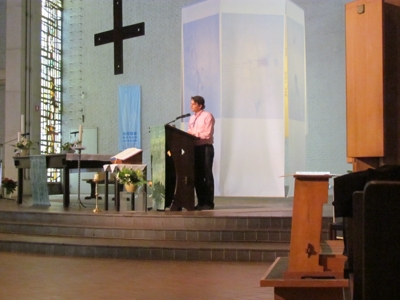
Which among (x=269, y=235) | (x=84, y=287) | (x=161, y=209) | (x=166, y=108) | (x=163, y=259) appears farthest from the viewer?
(x=166, y=108)

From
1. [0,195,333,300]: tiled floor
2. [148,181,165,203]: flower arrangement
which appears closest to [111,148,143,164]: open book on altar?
[148,181,165,203]: flower arrangement

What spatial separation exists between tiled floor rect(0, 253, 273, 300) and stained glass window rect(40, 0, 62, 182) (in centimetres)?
758

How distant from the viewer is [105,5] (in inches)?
543

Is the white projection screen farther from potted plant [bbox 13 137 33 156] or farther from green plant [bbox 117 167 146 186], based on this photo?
potted plant [bbox 13 137 33 156]

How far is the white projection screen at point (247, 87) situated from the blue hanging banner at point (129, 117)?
4157 millimetres

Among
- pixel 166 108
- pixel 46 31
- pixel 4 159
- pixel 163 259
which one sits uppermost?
pixel 46 31

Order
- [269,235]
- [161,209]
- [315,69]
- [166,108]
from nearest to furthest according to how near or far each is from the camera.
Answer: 1. [269,235]
2. [161,209]
3. [315,69]
4. [166,108]

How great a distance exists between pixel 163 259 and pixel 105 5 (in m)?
9.42

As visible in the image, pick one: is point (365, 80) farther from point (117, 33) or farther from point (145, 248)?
point (117, 33)

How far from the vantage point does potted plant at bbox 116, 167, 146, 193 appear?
739 centimetres

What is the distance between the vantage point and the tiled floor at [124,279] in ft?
13.7

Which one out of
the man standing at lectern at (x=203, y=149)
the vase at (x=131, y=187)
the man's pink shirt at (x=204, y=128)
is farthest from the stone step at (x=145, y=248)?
the man's pink shirt at (x=204, y=128)

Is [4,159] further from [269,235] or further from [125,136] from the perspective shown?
[269,235]

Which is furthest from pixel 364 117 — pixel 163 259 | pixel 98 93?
pixel 98 93
